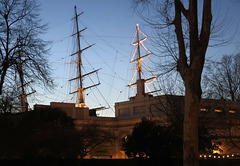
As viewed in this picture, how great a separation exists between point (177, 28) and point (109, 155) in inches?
1683

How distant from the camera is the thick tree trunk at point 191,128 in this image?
11375 mm

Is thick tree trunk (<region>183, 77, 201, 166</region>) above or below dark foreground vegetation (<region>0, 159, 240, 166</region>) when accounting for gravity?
above

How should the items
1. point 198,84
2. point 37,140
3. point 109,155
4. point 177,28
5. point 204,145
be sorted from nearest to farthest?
point 198,84, point 177,28, point 37,140, point 204,145, point 109,155

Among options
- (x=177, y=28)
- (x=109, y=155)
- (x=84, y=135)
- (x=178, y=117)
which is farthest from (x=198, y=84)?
(x=109, y=155)

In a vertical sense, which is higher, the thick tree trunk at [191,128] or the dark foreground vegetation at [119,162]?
the thick tree trunk at [191,128]

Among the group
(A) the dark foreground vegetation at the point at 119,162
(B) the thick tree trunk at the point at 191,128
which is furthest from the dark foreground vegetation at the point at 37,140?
(B) the thick tree trunk at the point at 191,128

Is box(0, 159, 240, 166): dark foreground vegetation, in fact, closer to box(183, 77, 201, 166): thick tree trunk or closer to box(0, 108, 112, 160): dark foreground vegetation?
box(0, 108, 112, 160): dark foreground vegetation

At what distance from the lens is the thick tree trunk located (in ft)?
37.3

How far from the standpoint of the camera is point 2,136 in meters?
25.4

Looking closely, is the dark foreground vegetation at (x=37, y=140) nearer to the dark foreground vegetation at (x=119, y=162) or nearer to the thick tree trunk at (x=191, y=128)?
the dark foreground vegetation at (x=119, y=162)

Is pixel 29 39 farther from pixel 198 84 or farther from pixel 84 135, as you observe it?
pixel 84 135

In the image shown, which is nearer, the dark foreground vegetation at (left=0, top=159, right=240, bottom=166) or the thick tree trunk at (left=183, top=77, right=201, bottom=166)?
the thick tree trunk at (left=183, top=77, right=201, bottom=166)

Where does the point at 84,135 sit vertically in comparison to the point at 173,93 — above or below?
below

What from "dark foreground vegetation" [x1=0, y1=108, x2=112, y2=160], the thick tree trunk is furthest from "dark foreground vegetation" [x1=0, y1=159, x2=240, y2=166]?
the thick tree trunk
